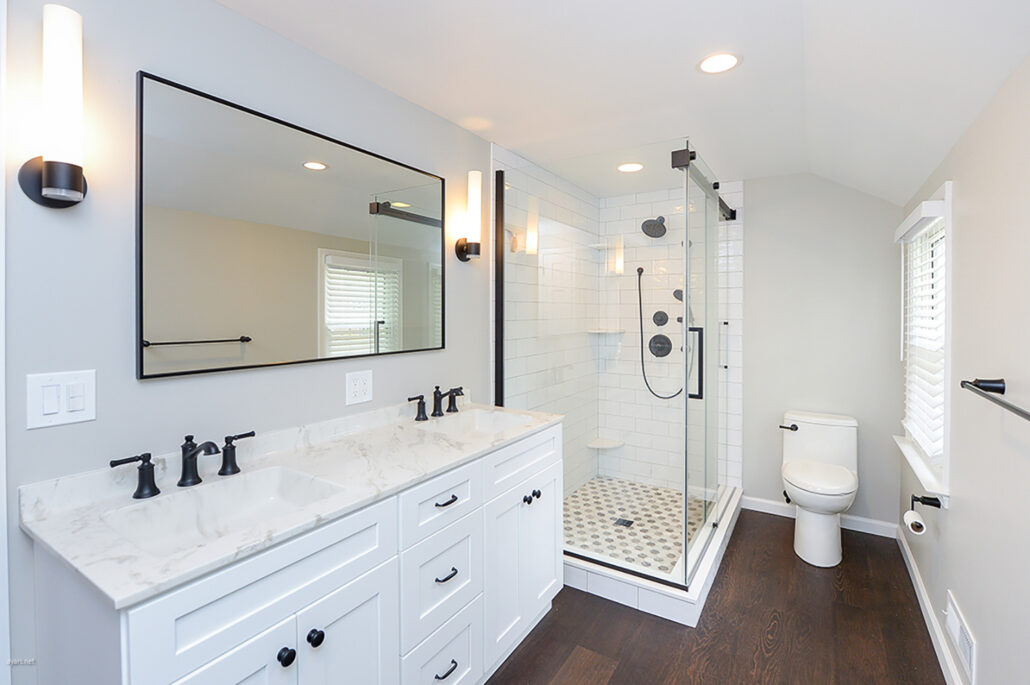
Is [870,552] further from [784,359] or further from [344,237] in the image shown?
[344,237]

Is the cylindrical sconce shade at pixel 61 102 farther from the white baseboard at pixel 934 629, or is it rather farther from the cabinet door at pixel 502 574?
the white baseboard at pixel 934 629

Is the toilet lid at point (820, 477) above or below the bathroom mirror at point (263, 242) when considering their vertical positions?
below

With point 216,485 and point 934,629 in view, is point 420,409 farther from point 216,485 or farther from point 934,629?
point 934,629

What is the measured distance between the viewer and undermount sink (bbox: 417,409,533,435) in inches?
87.4

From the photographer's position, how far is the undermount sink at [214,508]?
1208 mm

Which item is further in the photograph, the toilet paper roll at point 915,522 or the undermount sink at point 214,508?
the toilet paper roll at point 915,522

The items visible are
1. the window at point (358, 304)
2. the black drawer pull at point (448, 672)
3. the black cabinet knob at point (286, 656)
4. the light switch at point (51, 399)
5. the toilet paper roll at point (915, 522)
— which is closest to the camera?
the black cabinet knob at point (286, 656)

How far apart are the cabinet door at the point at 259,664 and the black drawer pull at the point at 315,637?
34mm

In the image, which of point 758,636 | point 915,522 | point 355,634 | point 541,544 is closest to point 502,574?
point 541,544

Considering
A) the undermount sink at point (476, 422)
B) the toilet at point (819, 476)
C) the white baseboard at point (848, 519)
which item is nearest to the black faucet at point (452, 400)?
the undermount sink at point (476, 422)

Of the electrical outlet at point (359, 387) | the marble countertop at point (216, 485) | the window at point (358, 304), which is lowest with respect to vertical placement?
the marble countertop at point (216, 485)

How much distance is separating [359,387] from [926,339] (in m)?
2.65

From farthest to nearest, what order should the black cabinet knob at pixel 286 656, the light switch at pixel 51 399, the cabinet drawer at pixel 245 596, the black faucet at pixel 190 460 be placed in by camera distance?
the black faucet at pixel 190 460 → the light switch at pixel 51 399 → the black cabinet knob at pixel 286 656 → the cabinet drawer at pixel 245 596

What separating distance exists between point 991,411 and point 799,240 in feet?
6.65
